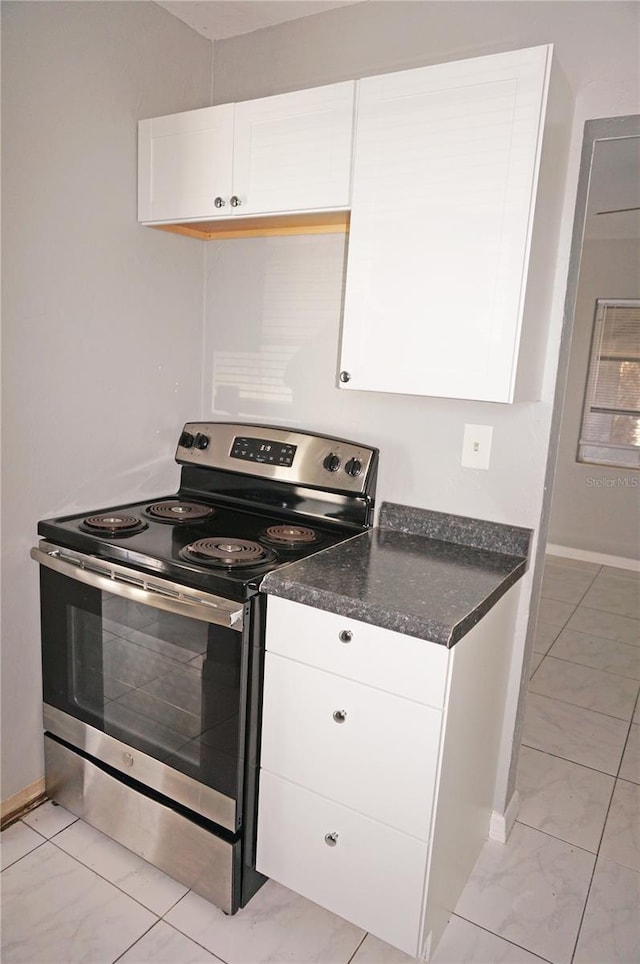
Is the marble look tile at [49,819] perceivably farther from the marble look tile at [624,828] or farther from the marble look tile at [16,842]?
the marble look tile at [624,828]

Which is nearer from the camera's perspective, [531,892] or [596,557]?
[531,892]

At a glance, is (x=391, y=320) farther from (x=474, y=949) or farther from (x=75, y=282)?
(x=474, y=949)

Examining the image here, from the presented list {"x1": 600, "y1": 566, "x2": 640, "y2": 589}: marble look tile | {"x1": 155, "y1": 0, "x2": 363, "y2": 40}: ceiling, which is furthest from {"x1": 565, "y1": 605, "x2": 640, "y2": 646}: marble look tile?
{"x1": 155, "y1": 0, "x2": 363, "y2": 40}: ceiling

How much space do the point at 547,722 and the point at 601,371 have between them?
2718 mm

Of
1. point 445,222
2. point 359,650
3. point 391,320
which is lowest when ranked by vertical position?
point 359,650

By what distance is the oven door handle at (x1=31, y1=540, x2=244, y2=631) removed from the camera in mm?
1436

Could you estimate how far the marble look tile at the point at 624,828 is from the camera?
6.18ft

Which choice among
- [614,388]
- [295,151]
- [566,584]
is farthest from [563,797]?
[614,388]

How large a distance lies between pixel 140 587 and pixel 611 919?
1.47 metres

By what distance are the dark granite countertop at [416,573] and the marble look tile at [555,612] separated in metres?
1.96

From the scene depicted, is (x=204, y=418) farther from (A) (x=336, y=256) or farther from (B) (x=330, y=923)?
→ (B) (x=330, y=923)

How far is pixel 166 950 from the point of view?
1505 millimetres

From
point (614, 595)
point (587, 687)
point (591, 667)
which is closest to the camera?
point (587, 687)

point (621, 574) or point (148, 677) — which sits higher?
point (148, 677)
